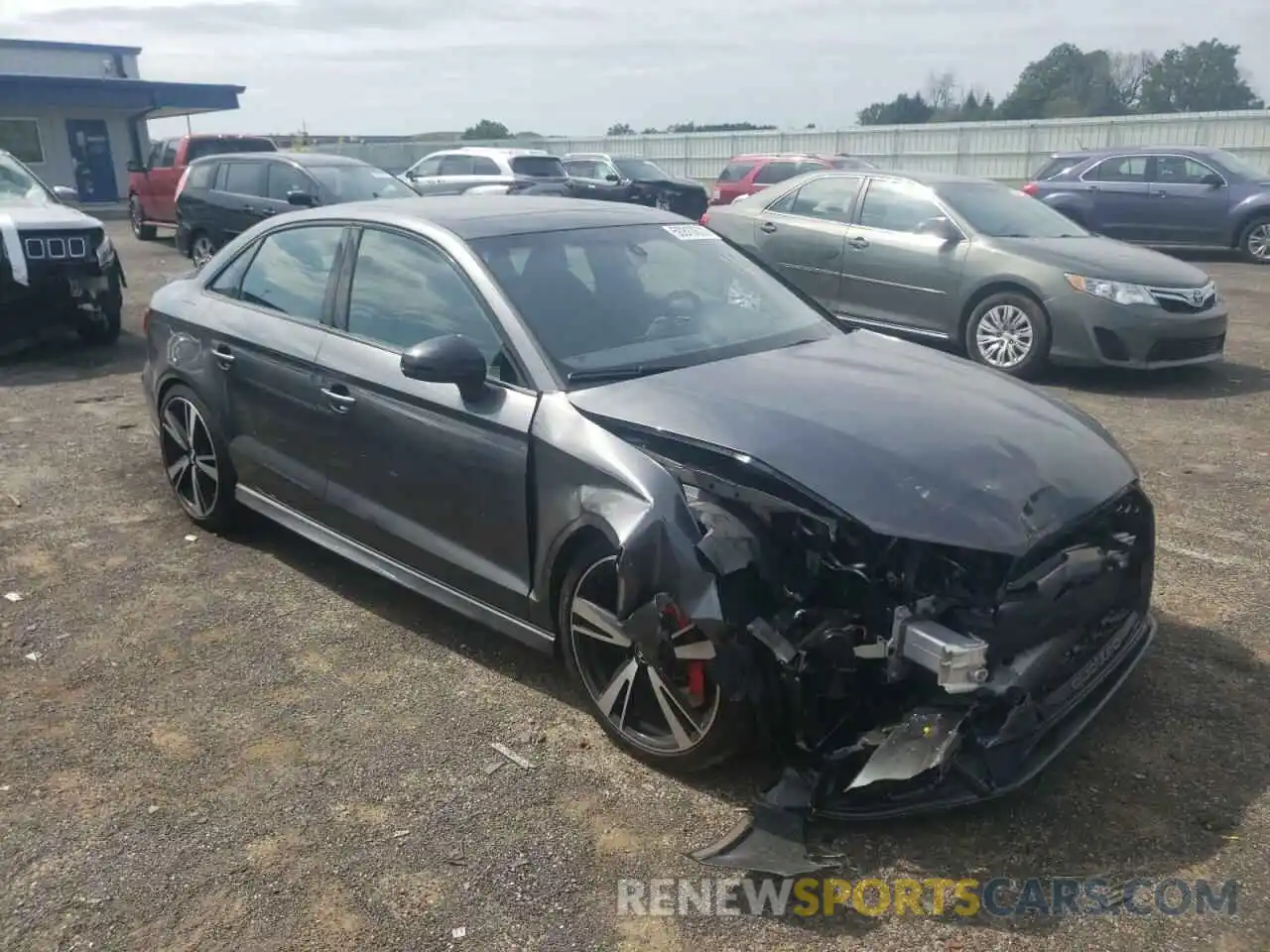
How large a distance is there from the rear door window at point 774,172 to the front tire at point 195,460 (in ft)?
50.3

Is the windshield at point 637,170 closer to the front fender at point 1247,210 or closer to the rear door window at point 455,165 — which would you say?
the rear door window at point 455,165

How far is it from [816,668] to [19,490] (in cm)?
497

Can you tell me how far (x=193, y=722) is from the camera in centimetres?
369

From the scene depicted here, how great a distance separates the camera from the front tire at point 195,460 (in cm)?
508

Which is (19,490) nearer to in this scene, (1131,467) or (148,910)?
(148,910)

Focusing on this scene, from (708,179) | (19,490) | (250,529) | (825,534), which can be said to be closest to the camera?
(825,534)

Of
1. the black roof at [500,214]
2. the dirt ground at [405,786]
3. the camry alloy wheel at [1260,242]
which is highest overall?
the black roof at [500,214]

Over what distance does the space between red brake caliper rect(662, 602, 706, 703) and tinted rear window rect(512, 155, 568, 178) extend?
16373 mm

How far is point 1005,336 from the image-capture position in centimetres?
844

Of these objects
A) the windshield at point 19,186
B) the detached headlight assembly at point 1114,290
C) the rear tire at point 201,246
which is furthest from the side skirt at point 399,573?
the rear tire at point 201,246

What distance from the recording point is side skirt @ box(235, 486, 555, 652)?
3695mm

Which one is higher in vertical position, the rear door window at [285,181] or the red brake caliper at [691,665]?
the rear door window at [285,181]

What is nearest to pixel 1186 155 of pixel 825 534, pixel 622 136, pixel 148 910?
pixel 825 534

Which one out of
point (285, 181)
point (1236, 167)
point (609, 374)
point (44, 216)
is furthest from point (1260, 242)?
point (44, 216)
